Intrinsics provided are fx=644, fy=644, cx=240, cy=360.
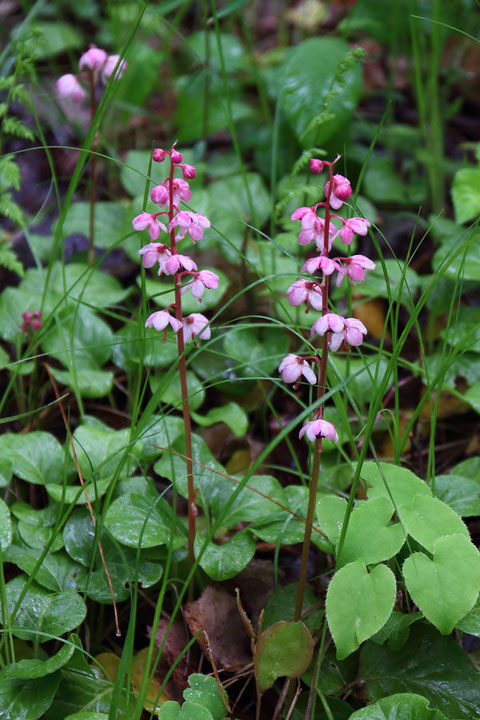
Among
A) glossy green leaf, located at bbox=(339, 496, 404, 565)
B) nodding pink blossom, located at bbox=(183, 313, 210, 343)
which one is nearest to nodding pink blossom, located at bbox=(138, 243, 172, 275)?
nodding pink blossom, located at bbox=(183, 313, 210, 343)

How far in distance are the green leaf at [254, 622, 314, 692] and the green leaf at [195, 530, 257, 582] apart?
0.56 feet

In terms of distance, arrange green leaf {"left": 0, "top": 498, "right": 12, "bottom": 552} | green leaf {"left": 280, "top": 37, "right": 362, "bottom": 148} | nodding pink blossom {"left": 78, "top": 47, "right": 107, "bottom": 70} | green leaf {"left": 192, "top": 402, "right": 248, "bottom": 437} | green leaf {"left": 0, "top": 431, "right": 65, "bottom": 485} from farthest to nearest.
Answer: green leaf {"left": 280, "top": 37, "right": 362, "bottom": 148}
nodding pink blossom {"left": 78, "top": 47, "right": 107, "bottom": 70}
green leaf {"left": 192, "top": 402, "right": 248, "bottom": 437}
green leaf {"left": 0, "top": 431, "right": 65, "bottom": 485}
green leaf {"left": 0, "top": 498, "right": 12, "bottom": 552}

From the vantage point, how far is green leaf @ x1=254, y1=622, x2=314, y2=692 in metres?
1.10

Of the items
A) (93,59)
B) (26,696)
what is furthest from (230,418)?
(93,59)

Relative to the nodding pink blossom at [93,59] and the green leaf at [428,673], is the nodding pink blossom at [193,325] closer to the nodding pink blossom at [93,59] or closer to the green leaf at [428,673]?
the green leaf at [428,673]

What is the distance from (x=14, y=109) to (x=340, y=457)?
7.27 ft

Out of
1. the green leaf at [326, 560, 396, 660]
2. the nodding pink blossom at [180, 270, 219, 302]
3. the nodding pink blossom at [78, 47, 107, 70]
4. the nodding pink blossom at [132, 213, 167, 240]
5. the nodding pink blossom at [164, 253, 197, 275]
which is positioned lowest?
the green leaf at [326, 560, 396, 660]

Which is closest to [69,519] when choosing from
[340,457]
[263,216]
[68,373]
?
[68,373]

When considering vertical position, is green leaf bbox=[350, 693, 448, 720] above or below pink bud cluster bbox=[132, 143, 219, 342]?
below

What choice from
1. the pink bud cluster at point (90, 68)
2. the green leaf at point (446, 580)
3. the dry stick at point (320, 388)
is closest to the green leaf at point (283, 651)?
the dry stick at point (320, 388)

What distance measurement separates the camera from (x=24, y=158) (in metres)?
2.72

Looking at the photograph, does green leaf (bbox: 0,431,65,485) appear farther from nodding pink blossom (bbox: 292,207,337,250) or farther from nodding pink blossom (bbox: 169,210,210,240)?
nodding pink blossom (bbox: 292,207,337,250)

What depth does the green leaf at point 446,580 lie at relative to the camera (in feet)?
3.33

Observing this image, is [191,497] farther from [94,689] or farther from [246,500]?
[94,689]
